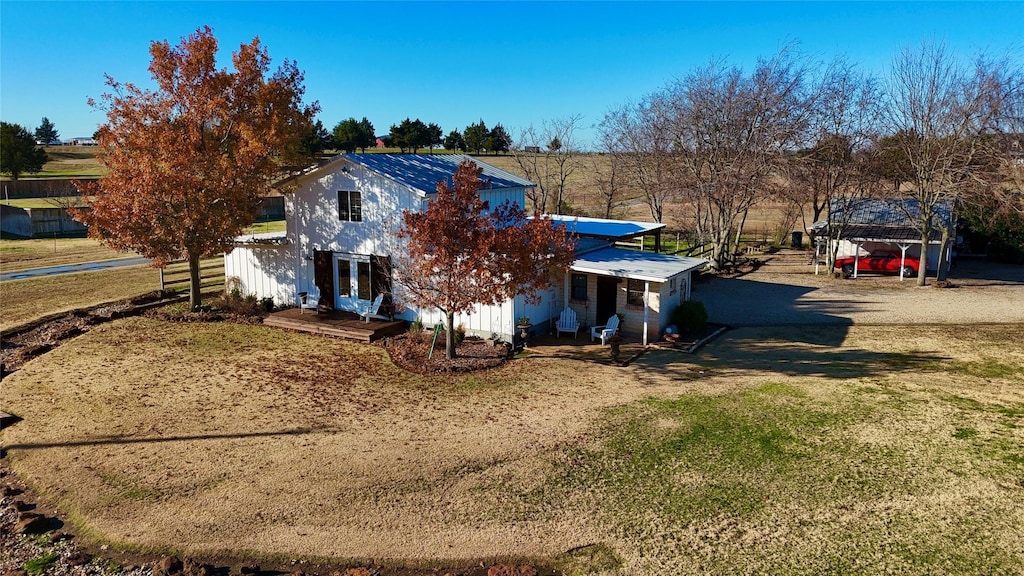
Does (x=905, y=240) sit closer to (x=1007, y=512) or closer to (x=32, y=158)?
(x=1007, y=512)

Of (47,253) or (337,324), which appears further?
(47,253)

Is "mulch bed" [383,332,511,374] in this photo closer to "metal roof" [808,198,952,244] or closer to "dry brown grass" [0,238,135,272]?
"metal roof" [808,198,952,244]

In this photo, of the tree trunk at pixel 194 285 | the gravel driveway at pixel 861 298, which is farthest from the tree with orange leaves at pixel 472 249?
the tree trunk at pixel 194 285

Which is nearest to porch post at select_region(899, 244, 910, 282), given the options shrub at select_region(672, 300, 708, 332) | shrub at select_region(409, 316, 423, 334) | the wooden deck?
shrub at select_region(672, 300, 708, 332)

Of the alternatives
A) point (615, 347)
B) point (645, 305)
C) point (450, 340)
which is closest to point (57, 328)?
point (450, 340)

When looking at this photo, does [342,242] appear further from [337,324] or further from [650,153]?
[650,153]

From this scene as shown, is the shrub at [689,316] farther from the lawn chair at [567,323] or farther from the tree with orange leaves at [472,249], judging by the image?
the tree with orange leaves at [472,249]

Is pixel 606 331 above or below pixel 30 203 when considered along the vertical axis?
below
